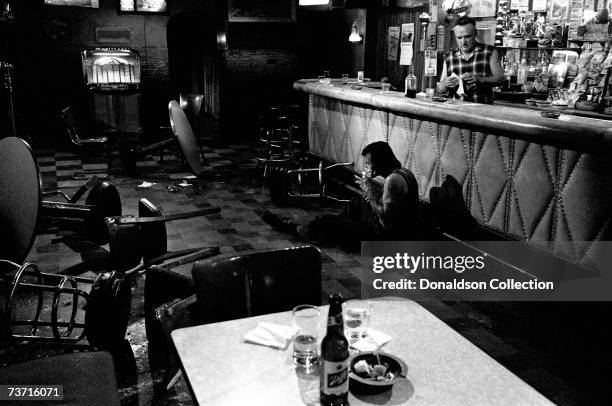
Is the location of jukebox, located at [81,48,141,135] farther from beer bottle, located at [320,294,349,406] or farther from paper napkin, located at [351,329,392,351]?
beer bottle, located at [320,294,349,406]

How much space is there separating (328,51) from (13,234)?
9044 millimetres

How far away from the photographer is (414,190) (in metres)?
3.73

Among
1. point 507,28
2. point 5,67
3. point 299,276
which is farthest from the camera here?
point 5,67

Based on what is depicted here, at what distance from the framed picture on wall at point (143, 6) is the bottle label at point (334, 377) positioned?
10.7 metres

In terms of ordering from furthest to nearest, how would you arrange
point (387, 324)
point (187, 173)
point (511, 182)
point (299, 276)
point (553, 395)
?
1. point (187, 173)
2. point (511, 182)
3. point (553, 395)
4. point (299, 276)
5. point (387, 324)

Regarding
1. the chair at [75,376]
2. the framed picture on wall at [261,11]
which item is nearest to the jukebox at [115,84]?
the framed picture on wall at [261,11]

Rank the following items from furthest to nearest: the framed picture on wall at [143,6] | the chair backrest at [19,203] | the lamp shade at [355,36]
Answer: the framed picture on wall at [143,6] < the lamp shade at [355,36] < the chair backrest at [19,203]

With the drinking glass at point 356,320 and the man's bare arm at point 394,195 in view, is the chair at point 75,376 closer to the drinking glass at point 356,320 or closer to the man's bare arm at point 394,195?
the drinking glass at point 356,320

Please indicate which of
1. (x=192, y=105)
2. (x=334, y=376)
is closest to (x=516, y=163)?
(x=334, y=376)

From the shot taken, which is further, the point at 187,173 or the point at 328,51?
the point at 328,51

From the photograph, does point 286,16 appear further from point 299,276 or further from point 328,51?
point 299,276

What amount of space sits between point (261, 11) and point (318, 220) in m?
6.26

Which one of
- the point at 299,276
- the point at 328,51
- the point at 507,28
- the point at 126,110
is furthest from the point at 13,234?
the point at 328,51

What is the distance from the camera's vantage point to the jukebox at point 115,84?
34.8 feet
